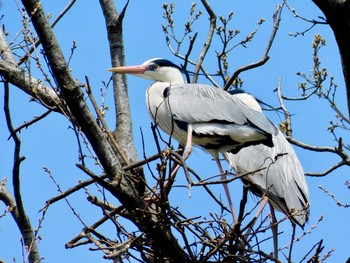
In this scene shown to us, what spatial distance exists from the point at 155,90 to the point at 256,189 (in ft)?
3.83

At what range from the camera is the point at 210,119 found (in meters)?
4.52

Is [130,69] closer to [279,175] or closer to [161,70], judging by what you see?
[161,70]

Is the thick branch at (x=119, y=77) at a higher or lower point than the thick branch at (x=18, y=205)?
higher

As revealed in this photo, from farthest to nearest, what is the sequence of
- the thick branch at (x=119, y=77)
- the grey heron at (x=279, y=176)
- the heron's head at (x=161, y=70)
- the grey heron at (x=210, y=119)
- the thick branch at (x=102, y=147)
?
the grey heron at (x=279, y=176) → the heron's head at (x=161, y=70) → the grey heron at (x=210, y=119) → the thick branch at (x=119, y=77) → the thick branch at (x=102, y=147)

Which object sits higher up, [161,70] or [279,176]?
[161,70]

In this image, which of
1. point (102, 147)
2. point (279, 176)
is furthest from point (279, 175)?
point (102, 147)

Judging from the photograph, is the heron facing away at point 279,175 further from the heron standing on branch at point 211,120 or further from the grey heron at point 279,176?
the heron standing on branch at point 211,120

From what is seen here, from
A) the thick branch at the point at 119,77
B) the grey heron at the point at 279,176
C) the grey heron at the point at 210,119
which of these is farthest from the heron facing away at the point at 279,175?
the thick branch at the point at 119,77

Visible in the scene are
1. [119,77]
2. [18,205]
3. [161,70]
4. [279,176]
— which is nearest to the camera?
[18,205]

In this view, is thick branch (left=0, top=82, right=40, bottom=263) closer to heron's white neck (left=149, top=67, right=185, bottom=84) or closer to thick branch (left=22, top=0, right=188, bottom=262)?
thick branch (left=22, top=0, right=188, bottom=262)

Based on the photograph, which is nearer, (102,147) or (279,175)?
(102,147)

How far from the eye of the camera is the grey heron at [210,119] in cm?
445

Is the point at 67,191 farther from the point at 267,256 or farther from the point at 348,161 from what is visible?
the point at 348,161

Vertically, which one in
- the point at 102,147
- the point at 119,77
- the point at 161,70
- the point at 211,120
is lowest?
the point at 102,147
